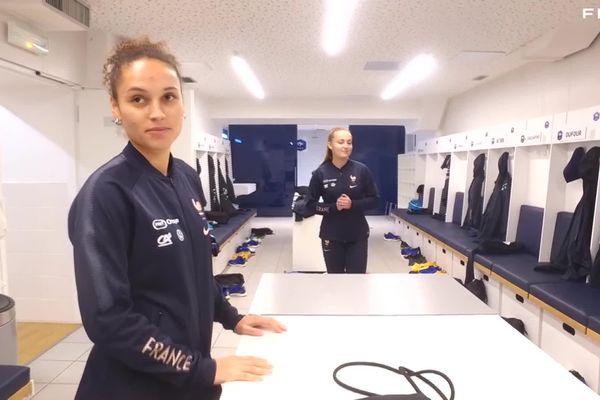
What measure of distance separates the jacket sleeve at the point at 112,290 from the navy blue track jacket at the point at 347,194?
228 cm

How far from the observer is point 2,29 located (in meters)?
2.74

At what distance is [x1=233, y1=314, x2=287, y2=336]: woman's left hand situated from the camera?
129cm

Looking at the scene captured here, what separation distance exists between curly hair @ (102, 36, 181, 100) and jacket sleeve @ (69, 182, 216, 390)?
0.91ft

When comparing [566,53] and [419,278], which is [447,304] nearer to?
[419,278]

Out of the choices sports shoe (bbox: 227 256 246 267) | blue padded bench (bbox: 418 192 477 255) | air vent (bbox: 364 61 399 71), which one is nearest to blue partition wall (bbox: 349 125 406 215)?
blue padded bench (bbox: 418 192 477 255)

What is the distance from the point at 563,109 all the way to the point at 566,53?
585 millimetres

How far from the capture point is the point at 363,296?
169 centimetres

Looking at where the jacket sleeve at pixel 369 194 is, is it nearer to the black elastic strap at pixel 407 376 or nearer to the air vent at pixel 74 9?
the black elastic strap at pixel 407 376

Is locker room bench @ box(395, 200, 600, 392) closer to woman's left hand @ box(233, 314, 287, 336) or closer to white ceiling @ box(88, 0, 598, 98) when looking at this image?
white ceiling @ box(88, 0, 598, 98)

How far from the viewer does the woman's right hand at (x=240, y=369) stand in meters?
0.96

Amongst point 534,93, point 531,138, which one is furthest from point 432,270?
point 534,93

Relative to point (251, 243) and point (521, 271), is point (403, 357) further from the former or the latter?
point (251, 243)

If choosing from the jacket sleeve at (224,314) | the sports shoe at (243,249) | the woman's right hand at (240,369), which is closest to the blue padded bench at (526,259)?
the jacket sleeve at (224,314)

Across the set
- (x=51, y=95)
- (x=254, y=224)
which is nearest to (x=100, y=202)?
(x=51, y=95)
